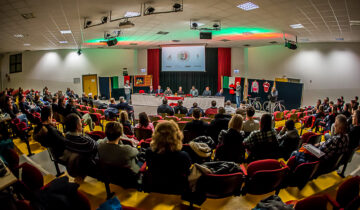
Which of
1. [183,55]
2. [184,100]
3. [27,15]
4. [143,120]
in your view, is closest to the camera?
[143,120]

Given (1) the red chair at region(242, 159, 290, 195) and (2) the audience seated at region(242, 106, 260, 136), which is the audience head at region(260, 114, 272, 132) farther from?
(2) the audience seated at region(242, 106, 260, 136)

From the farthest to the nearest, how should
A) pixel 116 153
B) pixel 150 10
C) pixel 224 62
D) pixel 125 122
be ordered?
pixel 224 62 < pixel 150 10 < pixel 125 122 < pixel 116 153

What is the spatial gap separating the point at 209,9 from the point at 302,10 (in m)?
2.40

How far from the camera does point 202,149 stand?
9.18ft

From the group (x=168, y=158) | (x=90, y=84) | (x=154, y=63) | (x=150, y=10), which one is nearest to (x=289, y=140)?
(x=168, y=158)

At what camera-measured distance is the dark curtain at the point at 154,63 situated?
16.4 m

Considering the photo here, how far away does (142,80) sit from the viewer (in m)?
16.1

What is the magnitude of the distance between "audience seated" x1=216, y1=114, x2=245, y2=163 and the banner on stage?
44.0 ft

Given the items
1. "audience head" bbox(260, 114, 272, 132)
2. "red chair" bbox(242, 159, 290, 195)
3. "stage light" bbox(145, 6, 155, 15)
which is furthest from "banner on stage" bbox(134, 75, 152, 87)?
"red chair" bbox(242, 159, 290, 195)

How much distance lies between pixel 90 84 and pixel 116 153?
1492 centimetres

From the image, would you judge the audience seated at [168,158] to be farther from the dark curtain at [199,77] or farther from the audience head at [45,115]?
the dark curtain at [199,77]

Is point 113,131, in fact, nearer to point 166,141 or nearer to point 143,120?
point 166,141

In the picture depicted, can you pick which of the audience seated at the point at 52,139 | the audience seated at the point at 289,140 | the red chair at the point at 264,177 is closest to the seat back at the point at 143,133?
the audience seated at the point at 52,139

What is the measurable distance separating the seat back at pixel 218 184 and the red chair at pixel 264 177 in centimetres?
16
